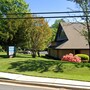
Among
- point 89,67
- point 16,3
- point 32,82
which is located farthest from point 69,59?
point 16,3

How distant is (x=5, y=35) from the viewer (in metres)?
35.1

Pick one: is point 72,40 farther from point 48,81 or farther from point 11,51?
point 48,81

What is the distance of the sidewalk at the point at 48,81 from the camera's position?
50.5 feet

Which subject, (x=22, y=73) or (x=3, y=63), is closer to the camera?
(x=22, y=73)

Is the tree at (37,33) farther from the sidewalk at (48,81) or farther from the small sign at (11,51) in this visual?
the sidewalk at (48,81)

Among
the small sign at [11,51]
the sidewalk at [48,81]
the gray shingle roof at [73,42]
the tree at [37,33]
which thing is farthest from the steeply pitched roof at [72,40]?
the sidewalk at [48,81]

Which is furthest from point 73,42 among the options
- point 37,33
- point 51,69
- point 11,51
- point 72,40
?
point 51,69

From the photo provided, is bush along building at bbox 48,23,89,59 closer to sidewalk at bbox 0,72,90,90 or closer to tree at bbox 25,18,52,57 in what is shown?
tree at bbox 25,18,52,57

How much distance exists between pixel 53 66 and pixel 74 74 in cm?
210

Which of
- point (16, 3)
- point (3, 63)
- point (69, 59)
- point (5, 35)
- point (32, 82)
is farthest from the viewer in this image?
point (16, 3)

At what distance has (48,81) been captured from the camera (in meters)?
16.4

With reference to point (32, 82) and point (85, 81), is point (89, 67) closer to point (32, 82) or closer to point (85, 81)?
point (85, 81)

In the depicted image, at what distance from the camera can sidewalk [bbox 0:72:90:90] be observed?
606 inches

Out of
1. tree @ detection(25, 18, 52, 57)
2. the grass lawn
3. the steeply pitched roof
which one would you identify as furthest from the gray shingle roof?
the grass lawn
